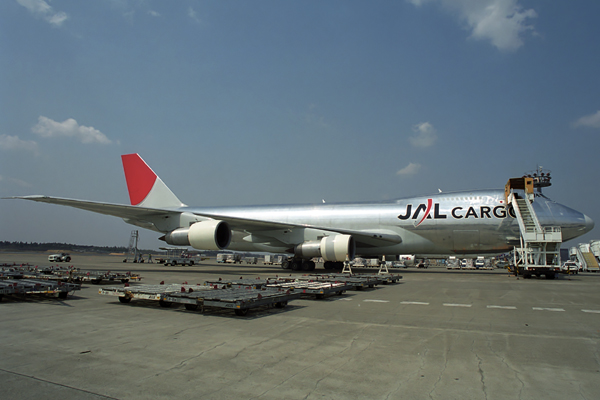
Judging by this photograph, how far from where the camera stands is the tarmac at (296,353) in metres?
3.30

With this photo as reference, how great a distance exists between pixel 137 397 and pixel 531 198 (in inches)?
871

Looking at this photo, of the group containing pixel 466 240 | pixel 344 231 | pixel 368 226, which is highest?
pixel 368 226

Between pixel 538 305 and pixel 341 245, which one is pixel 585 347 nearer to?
pixel 538 305

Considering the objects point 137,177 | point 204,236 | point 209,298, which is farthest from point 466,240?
point 137,177

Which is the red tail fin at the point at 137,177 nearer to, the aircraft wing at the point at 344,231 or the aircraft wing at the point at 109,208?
the aircraft wing at the point at 109,208

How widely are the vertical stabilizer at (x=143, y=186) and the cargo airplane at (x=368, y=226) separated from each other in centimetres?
428

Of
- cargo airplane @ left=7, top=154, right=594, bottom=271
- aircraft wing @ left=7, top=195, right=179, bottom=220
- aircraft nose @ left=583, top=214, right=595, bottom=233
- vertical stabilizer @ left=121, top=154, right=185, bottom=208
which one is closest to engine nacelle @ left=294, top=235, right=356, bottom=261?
cargo airplane @ left=7, top=154, right=594, bottom=271

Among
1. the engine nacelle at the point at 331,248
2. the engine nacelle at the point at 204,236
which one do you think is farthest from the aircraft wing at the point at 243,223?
the engine nacelle at the point at 331,248

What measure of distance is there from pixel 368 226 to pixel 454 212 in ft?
16.8

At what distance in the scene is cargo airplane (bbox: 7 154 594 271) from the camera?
63.3 feet

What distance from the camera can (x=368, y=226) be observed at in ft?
73.7

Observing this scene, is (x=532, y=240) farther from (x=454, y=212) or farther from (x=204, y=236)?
(x=204, y=236)

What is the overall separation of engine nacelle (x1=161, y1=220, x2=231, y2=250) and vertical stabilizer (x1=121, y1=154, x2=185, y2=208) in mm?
8398

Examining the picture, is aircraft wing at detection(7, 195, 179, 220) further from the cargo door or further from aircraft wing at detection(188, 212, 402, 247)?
the cargo door
